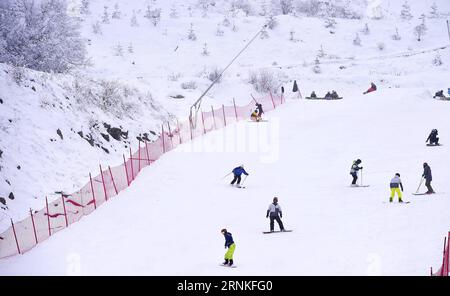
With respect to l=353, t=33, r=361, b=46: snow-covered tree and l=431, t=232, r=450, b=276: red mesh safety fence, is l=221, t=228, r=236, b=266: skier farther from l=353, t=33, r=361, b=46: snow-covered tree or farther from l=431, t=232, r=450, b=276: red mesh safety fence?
l=353, t=33, r=361, b=46: snow-covered tree

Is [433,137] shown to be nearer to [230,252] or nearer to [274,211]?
[274,211]

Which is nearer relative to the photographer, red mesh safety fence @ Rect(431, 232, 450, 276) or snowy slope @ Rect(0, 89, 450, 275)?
red mesh safety fence @ Rect(431, 232, 450, 276)

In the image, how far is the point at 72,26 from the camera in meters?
42.5

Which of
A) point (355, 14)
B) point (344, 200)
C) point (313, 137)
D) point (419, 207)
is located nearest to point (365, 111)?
point (313, 137)

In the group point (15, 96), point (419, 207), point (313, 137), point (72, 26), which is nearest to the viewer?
point (419, 207)

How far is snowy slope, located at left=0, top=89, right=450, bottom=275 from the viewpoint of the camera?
17297 millimetres

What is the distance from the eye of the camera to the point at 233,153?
3481cm

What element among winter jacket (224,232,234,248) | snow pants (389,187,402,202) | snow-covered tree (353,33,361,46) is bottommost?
snow pants (389,187,402,202)

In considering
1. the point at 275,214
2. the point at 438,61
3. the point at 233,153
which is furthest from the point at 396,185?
the point at 438,61

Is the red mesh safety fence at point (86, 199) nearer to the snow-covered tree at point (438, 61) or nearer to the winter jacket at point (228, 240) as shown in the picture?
the winter jacket at point (228, 240)

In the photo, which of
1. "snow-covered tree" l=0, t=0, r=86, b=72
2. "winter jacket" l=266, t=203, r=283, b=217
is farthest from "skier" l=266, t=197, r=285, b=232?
"snow-covered tree" l=0, t=0, r=86, b=72

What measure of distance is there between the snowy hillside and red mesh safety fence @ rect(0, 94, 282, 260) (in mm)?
553

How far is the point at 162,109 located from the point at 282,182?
17.6 m
